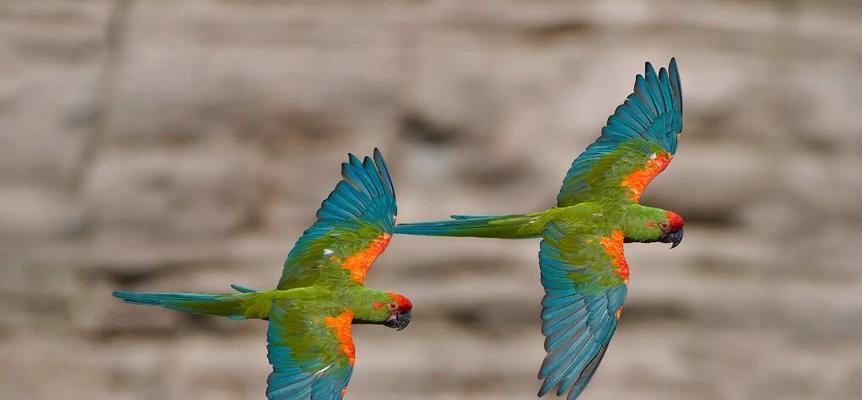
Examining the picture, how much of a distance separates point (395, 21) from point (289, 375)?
196 cm

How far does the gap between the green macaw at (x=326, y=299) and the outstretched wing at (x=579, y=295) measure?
0.64 feet

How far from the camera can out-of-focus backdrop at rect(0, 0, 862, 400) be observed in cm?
365

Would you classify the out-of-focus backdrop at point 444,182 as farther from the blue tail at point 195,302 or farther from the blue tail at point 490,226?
the blue tail at point 195,302

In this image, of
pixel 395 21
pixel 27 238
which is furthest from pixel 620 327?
pixel 27 238

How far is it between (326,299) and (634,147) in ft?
1.62

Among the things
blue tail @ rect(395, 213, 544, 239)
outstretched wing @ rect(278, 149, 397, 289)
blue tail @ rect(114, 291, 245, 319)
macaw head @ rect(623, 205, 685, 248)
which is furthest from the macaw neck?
blue tail @ rect(114, 291, 245, 319)

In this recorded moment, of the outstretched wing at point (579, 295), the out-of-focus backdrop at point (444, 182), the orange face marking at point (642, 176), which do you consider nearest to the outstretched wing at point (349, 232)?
the outstretched wing at point (579, 295)

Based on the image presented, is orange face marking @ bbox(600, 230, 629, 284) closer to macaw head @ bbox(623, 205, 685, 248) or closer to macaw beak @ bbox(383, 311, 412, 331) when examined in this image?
macaw head @ bbox(623, 205, 685, 248)

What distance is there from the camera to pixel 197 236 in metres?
3.70

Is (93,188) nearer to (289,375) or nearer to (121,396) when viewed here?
(121,396)

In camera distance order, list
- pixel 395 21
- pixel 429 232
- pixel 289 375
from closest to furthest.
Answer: pixel 289 375 < pixel 429 232 < pixel 395 21

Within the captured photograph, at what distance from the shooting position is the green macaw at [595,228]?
186cm

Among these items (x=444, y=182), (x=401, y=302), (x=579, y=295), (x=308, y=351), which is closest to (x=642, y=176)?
(x=579, y=295)

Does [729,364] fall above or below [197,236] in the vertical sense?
below
